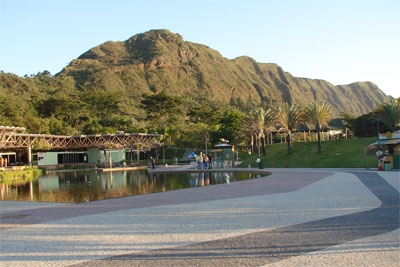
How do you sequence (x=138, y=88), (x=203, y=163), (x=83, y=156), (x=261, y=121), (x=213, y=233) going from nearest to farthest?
(x=213, y=233), (x=203, y=163), (x=261, y=121), (x=83, y=156), (x=138, y=88)

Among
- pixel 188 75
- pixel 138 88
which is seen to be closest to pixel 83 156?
Answer: pixel 138 88

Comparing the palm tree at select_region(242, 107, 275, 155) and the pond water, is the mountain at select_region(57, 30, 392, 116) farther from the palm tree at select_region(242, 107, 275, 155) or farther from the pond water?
the pond water

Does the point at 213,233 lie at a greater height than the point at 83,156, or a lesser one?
lesser

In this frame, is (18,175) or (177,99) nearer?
(18,175)

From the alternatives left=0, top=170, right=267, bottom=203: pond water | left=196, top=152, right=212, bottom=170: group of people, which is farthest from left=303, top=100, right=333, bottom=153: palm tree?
left=196, top=152, right=212, bottom=170: group of people

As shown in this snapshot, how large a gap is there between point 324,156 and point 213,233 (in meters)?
25.2

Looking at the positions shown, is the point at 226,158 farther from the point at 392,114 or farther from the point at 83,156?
the point at 83,156

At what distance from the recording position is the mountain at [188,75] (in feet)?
404

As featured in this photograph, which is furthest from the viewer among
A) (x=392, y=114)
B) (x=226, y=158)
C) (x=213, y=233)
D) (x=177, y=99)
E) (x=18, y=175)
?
(x=177, y=99)

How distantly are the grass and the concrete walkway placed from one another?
16.0 metres

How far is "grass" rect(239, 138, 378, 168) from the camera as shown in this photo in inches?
1056

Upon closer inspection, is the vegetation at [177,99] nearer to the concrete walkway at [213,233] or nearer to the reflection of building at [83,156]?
the reflection of building at [83,156]

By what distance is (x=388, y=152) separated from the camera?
25000 millimetres

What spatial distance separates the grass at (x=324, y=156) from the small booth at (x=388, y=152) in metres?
1.33
